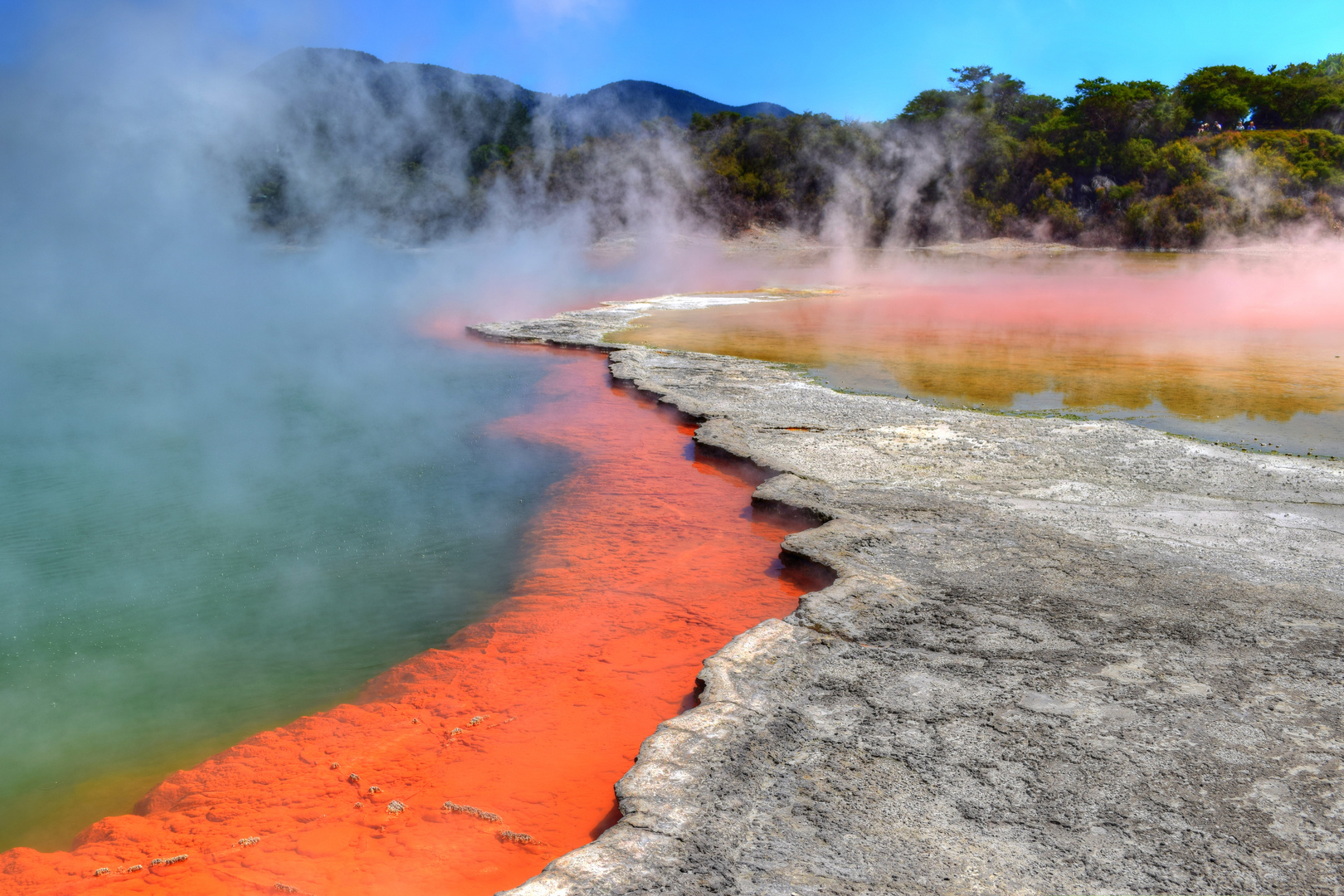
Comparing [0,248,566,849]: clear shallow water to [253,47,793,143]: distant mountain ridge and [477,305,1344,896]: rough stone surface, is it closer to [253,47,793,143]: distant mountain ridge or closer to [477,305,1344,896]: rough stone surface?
[477,305,1344,896]: rough stone surface

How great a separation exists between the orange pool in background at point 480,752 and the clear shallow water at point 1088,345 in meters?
3.98

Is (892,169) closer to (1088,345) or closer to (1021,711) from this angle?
(1088,345)

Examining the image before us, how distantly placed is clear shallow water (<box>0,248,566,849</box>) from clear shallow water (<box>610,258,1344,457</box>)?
344 cm

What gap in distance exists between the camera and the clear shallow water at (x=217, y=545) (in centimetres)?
335

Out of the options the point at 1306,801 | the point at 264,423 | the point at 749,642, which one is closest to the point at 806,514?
the point at 749,642

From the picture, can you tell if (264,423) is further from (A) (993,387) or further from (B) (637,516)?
(A) (993,387)

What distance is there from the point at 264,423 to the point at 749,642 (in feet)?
19.9

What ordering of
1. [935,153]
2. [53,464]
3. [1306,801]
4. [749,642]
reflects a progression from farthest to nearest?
[935,153] → [53,464] → [749,642] → [1306,801]

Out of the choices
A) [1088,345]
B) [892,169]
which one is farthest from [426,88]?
[1088,345]

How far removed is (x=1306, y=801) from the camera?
2209 millimetres

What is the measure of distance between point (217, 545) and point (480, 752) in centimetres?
280

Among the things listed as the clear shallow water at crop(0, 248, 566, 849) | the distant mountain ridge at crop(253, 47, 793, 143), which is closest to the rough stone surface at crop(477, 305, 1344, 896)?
the clear shallow water at crop(0, 248, 566, 849)

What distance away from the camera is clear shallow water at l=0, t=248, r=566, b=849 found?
335 cm

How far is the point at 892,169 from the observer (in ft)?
115
